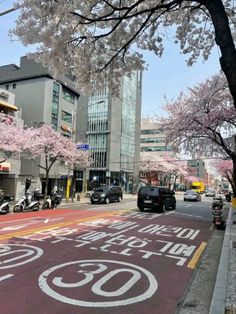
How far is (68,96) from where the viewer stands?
46.8m

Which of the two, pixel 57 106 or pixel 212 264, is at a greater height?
pixel 57 106

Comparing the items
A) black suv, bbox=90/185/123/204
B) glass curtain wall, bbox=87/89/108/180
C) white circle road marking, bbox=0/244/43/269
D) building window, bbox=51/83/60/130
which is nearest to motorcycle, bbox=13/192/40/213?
black suv, bbox=90/185/123/204

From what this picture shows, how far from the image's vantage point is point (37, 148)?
32.8 metres

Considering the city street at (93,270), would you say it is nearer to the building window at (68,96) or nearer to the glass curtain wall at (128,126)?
the building window at (68,96)

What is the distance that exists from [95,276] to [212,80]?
16.3 metres

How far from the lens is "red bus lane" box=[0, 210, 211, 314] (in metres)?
5.53

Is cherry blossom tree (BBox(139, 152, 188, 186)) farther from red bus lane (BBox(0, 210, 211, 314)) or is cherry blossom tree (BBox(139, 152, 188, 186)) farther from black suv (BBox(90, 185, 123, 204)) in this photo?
red bus lane (BBox(0, 210, 211, 314))

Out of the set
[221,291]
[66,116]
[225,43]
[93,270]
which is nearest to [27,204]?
[93,270]

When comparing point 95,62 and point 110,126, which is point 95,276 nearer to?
point 95,62

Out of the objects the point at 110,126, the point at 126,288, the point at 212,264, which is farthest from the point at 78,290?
the point at 110,126

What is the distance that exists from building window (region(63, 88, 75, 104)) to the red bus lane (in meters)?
34.7

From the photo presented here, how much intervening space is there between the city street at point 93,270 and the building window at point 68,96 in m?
34.5

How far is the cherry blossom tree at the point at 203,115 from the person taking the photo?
65.0 ft

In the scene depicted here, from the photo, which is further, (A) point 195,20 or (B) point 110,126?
(B) point 110,126
